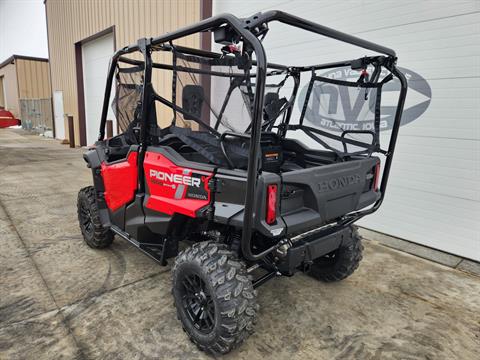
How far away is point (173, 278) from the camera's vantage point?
221 cm

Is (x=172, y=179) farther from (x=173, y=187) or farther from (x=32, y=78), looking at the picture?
(x=32, y=78)

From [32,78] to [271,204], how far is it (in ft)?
80.2

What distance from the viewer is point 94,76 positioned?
449 inches

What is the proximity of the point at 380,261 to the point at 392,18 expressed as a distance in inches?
111

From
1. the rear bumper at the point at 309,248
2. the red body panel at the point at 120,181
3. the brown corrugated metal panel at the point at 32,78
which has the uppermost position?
the brown corrugated metal panel at the point at 32,78

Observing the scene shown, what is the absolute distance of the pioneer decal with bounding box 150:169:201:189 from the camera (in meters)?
2.05

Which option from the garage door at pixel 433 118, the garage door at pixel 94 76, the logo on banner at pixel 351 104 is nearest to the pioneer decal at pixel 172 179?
the logo on banner at pixel 351 104

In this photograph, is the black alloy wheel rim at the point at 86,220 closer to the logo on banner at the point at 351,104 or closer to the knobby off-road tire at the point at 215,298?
the knobby off-road tire at the point at 215,298

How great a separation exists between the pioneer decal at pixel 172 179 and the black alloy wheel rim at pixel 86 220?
1.44m

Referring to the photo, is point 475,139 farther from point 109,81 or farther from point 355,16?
point 109,81

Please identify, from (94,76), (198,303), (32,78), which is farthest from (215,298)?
(32,78)

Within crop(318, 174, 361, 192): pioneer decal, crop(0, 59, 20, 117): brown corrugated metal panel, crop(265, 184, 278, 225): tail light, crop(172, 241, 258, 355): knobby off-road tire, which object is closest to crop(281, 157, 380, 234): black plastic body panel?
crop(318, 174, 361, 192): pioneer decal

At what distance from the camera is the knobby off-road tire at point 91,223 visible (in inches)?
127

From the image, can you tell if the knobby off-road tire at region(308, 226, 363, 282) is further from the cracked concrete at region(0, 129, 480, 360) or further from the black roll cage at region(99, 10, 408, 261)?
the black roll cage at region(99, 10, 408, 261)
